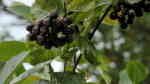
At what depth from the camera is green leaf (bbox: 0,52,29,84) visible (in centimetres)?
118

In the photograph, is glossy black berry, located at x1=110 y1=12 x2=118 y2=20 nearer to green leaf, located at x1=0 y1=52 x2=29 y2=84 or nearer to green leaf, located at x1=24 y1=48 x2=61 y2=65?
green leaf, located at x1=24 y1=48 x2=61 y2=65

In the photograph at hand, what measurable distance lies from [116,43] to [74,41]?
3.22 m

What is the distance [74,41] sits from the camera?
1.28 meters

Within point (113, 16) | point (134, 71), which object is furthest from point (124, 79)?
point (113, 16)

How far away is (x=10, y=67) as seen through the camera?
1.19 m

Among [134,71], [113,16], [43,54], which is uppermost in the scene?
[113,16]

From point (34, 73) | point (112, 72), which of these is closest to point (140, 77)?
point (34, 73)

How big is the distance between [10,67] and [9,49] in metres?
0.14

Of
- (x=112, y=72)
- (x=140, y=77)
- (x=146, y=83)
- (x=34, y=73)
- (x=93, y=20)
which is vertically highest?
(x=93, y=20)

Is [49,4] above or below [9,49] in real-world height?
above

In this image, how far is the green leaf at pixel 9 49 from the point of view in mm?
1312

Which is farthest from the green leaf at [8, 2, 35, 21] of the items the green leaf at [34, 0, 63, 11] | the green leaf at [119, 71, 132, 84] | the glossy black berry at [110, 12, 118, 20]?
the green leaf at [119, 71, 132, 84]

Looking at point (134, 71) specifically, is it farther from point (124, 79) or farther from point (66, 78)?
point (66, 78)

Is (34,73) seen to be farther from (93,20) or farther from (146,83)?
(146,83)
